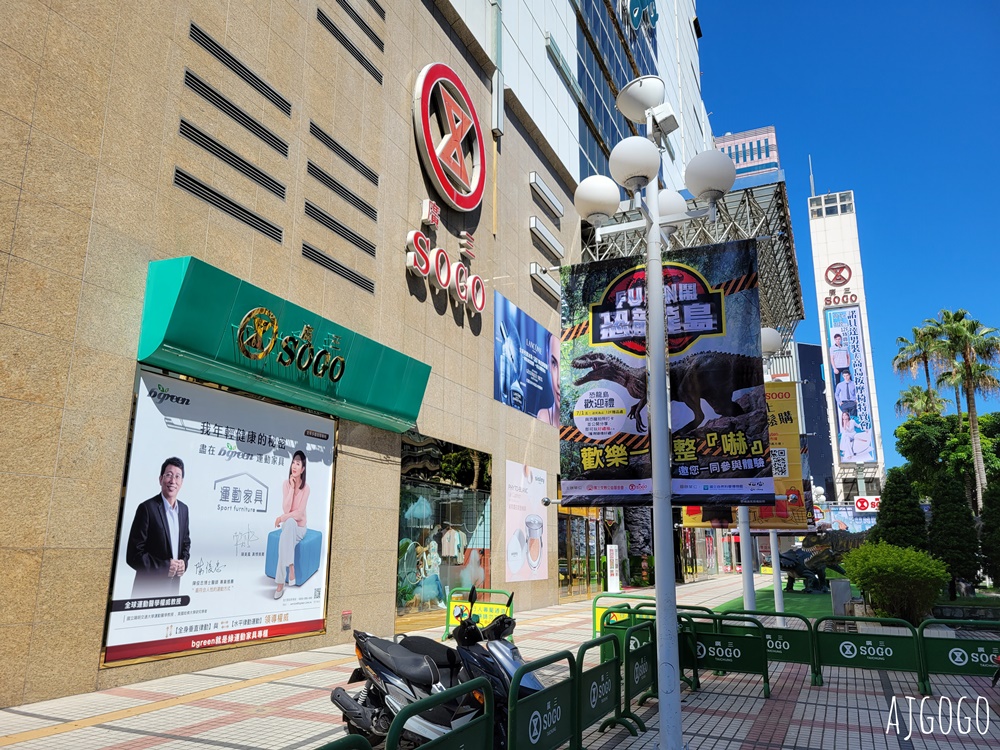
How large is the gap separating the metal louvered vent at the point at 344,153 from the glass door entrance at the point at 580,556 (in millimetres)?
14319

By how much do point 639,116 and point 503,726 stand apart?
5.73 metres

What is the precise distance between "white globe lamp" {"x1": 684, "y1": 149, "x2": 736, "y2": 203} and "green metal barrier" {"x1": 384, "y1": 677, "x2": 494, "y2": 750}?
4.76 meters

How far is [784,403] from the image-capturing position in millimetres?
12852

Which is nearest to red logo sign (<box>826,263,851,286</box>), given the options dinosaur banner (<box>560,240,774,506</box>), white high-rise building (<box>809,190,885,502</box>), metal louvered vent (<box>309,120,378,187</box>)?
white high-rise building (<box>809,190,885,502</box>)

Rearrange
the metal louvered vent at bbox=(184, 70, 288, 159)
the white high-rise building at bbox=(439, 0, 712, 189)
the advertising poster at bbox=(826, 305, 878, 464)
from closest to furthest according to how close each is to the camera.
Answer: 1. the metal louvered vent at bbox=(184, 70, 288, 159)
2. the white high-rise building at bbox=(439, 0, 712, 189)
3. the advertising poster at bbox=(826, 305, 878, 464)

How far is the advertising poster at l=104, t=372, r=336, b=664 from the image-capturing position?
8883 mm

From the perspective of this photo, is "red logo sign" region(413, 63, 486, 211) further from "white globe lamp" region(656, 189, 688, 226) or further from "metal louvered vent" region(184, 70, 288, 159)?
"white globe lamp" region(656, 189, 688, 226)

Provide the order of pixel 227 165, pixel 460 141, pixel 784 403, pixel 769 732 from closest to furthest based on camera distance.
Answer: pixel 769 732 < pixel 227 165 < pixel 784 403 < pixel 460 141

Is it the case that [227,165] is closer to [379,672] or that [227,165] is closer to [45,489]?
[45,489]

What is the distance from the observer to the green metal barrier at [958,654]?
25.7 feet

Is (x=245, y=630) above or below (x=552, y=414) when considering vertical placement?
below

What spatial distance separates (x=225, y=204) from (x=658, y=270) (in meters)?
7.26

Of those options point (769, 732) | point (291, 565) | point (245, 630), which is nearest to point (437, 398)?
point (291, 565)

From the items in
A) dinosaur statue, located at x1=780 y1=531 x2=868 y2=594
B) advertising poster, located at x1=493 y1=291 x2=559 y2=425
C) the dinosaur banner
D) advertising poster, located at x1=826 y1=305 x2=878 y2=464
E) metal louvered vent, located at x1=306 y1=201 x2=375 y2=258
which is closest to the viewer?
the dinosaur banner
